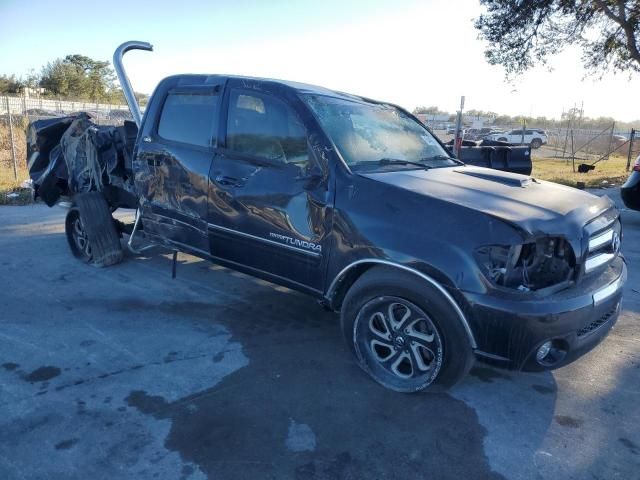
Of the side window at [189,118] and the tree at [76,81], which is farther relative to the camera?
the tree at [76,81]

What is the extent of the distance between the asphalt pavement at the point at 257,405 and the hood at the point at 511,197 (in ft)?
3.85

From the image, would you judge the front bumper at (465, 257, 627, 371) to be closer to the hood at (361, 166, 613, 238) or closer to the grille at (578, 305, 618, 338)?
the grille at (578, 305, 618, 338)

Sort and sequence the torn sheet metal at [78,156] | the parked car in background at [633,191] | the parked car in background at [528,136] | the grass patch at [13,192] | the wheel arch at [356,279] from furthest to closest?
the parked car in background at [528,136], the grass patch at [13,192], the parked car in background at [633,191], the torn sheet metal at [78,156], the wheel arch at [356,279]

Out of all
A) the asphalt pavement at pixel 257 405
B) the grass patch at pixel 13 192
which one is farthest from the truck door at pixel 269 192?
the grass patch at pixel 13 192

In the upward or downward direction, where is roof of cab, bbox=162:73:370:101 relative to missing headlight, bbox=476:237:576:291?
upward

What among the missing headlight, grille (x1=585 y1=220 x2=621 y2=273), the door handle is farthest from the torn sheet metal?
grille (x1=585 y1=220 x2=621 y2=273)

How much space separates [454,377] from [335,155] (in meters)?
1.59

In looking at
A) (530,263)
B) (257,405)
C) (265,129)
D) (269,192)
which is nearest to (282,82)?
(265,129)

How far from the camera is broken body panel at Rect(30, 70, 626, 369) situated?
272cm

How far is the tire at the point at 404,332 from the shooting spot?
2.87 metres

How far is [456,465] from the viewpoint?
256 centimetres

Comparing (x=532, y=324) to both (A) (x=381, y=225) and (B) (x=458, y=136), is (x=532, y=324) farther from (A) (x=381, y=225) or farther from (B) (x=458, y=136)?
(B) (x=458, y=136)

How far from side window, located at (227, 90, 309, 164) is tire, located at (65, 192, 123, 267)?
226cm

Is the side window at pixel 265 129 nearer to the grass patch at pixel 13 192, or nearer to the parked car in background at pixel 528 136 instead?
the grass patch at pixel 13 192
